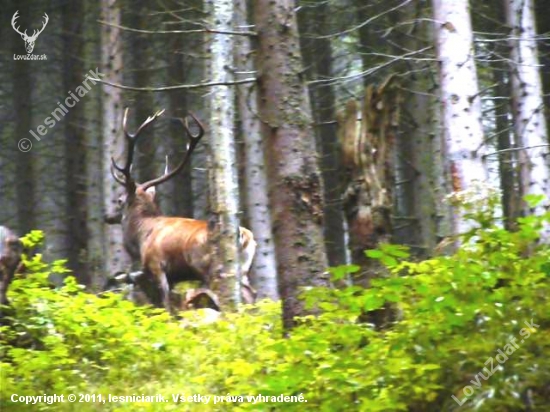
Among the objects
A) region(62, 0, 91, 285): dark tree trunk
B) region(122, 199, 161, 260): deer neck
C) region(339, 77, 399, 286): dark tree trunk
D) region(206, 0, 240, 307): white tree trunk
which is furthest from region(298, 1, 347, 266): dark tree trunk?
region(339, 77, 399, 286): dark tree trunk

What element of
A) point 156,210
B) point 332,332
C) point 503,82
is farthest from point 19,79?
point 332,332

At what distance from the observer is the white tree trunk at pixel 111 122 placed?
1543cm

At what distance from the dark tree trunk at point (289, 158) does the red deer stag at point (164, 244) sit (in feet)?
14.2

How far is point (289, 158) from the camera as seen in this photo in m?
7.17

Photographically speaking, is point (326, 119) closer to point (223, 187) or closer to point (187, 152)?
point (187, 152)

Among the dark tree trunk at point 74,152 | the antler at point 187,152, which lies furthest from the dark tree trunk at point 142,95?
the antler at point 187,152

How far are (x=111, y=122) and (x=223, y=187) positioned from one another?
5.47m

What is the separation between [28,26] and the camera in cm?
2244

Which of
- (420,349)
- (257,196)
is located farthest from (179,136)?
(420,349)

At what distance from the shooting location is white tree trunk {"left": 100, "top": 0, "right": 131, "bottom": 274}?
1543 cm

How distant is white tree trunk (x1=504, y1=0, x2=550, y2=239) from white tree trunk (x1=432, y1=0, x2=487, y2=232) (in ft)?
6.88

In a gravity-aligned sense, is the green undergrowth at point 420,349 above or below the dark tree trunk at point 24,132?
below

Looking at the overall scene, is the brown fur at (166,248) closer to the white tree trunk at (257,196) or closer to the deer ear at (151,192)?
the deer ear at (151,192)

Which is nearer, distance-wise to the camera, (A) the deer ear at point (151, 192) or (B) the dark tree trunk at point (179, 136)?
(A) the deer ear at point (151, 192)
